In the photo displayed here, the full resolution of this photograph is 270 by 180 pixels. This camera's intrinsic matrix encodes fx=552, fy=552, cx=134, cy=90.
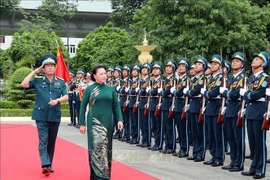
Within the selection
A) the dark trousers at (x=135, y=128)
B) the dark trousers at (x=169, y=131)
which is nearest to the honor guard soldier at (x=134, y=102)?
the dark trousers at (x=135, y=128)

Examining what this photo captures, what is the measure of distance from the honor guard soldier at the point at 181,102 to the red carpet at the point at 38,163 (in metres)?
1.51

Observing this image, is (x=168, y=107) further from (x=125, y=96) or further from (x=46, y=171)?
(x=46, y=171)

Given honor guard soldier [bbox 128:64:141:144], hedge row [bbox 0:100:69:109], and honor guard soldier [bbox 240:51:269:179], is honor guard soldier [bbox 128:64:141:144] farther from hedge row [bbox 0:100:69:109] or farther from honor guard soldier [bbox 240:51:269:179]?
hedge row [bbox 0:100:69:109]

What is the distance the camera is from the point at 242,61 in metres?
8.28

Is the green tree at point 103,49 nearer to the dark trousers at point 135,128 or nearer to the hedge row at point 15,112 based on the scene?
the hedge row at point 15,112

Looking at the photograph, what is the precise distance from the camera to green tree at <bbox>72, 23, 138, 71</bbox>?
2986 centimetres

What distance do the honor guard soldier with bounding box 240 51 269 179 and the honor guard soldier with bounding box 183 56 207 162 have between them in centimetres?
161

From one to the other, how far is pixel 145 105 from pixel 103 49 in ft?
63.1

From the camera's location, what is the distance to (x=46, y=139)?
792cm

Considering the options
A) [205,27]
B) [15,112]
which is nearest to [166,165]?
[205,27]

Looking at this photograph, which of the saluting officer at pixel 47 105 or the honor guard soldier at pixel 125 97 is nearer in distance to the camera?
the saluting officer at pixel 47 105

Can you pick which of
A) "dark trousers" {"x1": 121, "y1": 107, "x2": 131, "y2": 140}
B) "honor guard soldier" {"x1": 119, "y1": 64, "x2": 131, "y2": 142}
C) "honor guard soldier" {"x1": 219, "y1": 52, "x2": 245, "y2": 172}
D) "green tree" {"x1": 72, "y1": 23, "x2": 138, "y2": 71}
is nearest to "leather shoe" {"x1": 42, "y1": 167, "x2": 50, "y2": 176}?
"honor guard soldier" {"x1": 219, "y1": 52, "x2": 245, "y2": 172}

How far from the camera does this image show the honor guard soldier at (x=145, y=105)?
37.9ft

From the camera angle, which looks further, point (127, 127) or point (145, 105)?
point (127, 127)
